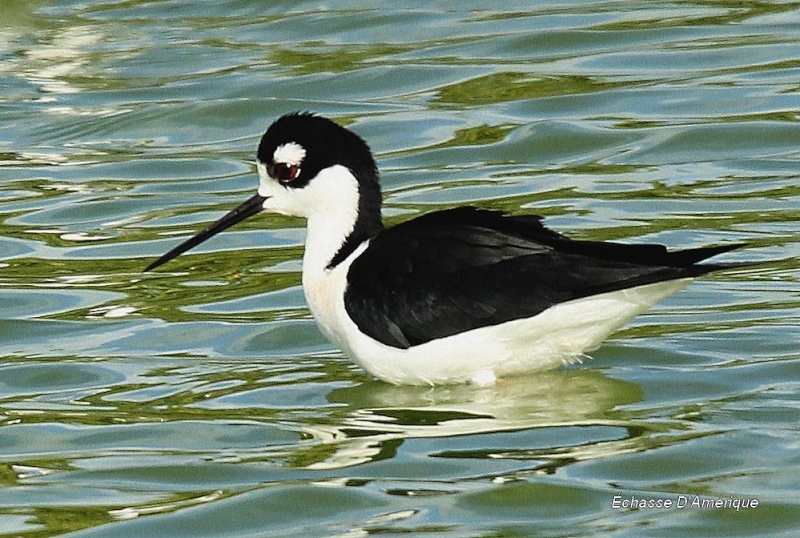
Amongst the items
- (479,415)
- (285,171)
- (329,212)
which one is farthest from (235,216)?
(479,415)

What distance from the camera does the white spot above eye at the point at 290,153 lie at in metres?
9.70

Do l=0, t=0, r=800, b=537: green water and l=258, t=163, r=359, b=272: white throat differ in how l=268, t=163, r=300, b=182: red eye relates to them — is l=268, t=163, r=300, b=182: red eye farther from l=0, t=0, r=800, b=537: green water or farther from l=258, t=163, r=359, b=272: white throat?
l=0, t=0, r=800, b=537: green water

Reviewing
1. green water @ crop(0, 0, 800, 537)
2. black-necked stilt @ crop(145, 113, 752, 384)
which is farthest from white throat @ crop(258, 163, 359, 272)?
green water @ crop(0, 0, 800, 537)

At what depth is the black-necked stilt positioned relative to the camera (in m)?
8.73

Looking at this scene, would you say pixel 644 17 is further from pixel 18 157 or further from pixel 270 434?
pixel 270 434

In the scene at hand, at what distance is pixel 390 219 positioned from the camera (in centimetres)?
1266

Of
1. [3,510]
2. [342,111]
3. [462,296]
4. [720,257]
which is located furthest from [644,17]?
[3,510]

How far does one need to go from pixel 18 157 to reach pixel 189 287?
11.8 ft

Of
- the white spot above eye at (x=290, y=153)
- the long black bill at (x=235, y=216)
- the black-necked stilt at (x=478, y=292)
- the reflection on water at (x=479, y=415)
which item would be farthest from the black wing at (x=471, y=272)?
the long black bill at (x=235, y=216)

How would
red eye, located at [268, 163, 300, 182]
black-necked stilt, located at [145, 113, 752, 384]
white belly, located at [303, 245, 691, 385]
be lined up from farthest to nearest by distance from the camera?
red eye, located at [268, 163, 300, 182] → white belly, located at [303, 245, 691, 385] → black-necked stilt, located at [145, 113, 752, 384]

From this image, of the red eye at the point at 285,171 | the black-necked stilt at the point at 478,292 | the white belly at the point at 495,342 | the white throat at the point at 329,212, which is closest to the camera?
the black-necked stilt at the point at 478,292

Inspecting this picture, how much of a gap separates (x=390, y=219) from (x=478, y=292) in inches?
148

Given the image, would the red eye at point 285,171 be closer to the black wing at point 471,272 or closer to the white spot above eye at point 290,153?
the white spot above eye at point 290,153

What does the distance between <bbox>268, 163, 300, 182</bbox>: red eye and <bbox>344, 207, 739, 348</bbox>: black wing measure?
2.37 ft
